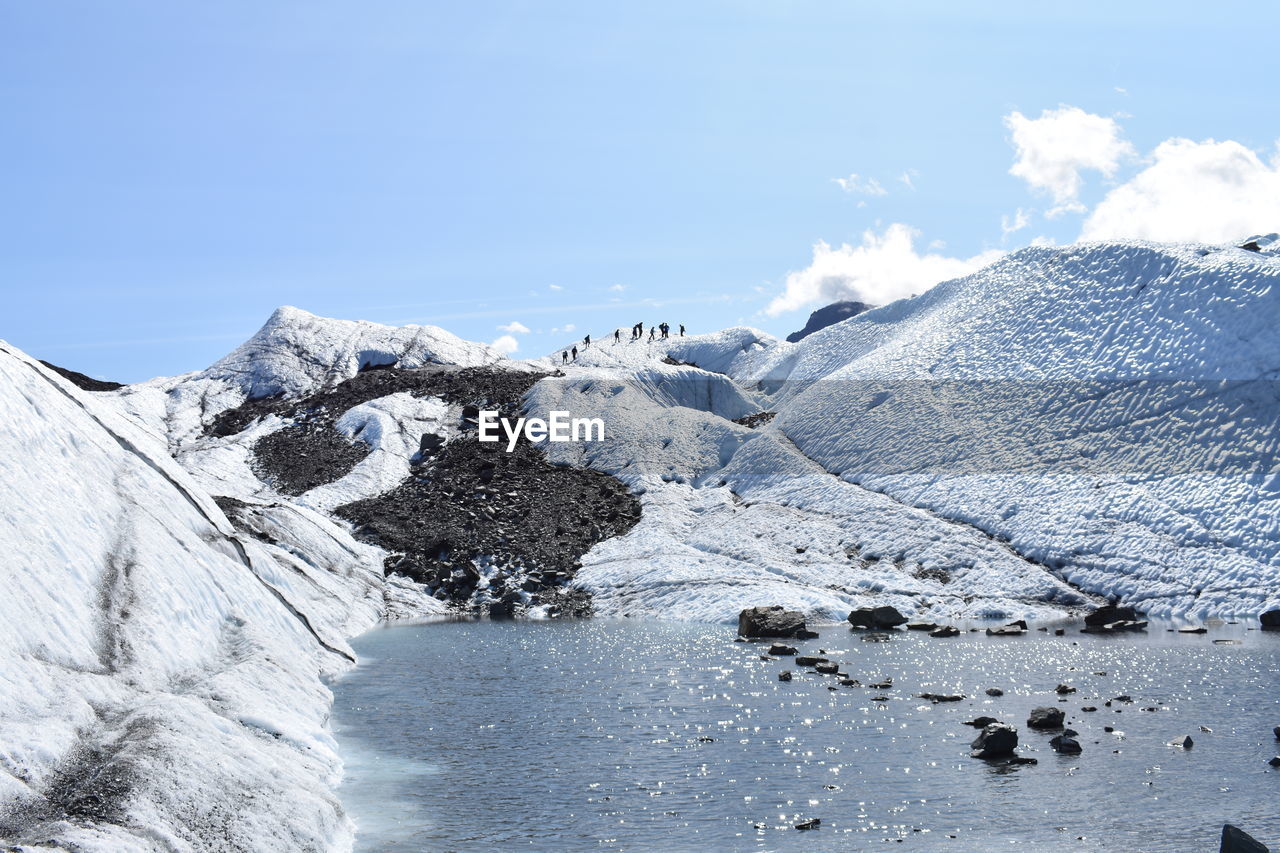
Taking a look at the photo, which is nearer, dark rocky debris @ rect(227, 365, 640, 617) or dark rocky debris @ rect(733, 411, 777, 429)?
dark rocky debris @ rect(227, 365, 640, 617)

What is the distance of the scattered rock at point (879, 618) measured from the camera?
61.5 m

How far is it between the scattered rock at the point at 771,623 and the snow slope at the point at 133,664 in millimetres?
28375

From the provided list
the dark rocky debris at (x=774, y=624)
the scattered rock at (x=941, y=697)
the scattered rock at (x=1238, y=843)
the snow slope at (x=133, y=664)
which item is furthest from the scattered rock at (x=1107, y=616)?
the snow slope at (x=133, y=664)

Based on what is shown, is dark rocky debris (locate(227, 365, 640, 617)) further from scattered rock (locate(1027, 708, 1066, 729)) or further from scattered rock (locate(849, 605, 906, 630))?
scattered rock (locate(1027, 708, 1066, 729))

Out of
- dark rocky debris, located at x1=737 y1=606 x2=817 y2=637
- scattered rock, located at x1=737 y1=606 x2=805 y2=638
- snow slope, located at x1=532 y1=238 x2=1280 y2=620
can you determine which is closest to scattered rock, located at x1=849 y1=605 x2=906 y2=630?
snow slope, located at x1=532 y1=238 x2=1280 y2=620

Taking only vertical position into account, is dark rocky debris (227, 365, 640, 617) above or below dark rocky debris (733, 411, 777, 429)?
below

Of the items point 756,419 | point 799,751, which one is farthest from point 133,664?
point 756,419

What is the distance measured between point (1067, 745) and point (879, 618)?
1269 inches

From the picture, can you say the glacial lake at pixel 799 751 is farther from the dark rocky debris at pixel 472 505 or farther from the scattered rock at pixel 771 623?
the dark rocky debris at pixel 472 505

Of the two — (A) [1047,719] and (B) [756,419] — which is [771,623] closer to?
(A) [1047,719]

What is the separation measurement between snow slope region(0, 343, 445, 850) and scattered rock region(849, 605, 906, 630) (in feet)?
120

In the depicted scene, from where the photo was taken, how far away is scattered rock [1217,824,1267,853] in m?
19.2

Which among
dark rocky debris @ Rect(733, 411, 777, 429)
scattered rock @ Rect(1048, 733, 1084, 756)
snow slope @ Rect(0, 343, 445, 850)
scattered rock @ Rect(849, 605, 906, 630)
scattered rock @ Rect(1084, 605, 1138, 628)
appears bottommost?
scattered rock @ Rect(1048, 733, 1084, 756)

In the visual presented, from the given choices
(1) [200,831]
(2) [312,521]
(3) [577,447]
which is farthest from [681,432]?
(1) [200,831]
